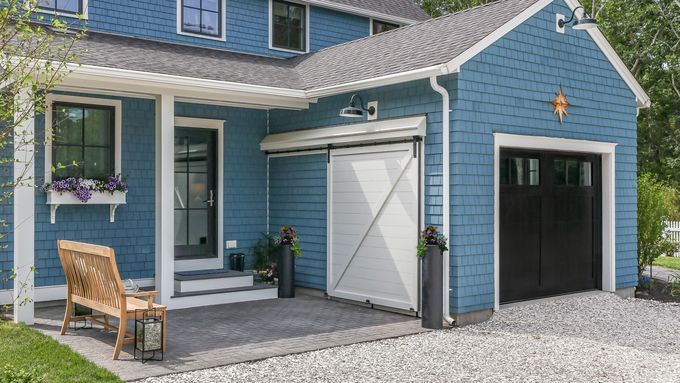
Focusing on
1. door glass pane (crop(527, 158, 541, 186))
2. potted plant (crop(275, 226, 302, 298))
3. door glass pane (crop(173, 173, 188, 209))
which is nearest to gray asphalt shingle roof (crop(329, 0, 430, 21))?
door glass pane (crop(173, 173, 188, 209))

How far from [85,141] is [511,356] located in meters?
6.31

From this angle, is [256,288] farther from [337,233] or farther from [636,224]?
[636,224]

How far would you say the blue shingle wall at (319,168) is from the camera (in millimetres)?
7926

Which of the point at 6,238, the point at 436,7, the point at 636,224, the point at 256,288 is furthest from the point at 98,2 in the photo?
the point at 436,7

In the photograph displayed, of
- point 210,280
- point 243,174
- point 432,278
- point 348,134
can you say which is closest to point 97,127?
point 243,174

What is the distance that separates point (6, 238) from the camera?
8281 millimetres

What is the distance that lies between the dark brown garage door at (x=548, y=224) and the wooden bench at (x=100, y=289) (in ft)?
15.2

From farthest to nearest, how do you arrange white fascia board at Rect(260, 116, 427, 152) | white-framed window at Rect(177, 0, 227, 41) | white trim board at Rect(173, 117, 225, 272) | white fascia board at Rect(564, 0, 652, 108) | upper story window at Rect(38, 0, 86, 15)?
white-framed window at Rect(177, 0, 227, 41)
white trim board at Rect(173, 117, 225, 272)
upper story window at Rect(38, 0, 86, 15)
white fascia board at Rect(564, 0, 652, 108)
white fascia board at Rect(260, 116, 427, 152)

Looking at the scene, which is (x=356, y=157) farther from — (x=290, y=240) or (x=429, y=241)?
(x=429, y=241)

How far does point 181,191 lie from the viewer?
10008mm

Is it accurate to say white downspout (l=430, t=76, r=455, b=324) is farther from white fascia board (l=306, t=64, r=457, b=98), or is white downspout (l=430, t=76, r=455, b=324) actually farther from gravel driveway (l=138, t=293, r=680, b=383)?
gravel driveway (l=138, t=293, r=680, b=383)

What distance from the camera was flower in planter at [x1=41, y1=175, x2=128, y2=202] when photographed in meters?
8.48

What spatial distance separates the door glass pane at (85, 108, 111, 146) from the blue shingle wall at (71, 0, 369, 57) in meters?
1.65

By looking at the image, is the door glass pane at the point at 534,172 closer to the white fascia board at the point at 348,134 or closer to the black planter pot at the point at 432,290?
the white fascia board at the point at 348,134
